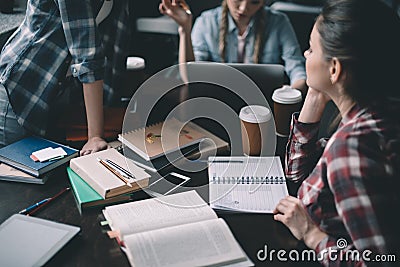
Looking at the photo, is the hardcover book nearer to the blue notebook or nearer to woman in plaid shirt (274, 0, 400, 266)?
the blue notebook

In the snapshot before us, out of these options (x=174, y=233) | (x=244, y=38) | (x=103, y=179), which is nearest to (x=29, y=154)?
(x=103, y=179)

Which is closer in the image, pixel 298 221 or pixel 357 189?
pixel 357 189

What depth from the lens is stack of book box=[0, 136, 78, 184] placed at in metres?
1.36

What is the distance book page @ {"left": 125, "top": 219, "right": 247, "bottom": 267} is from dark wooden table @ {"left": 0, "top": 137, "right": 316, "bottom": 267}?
4 cm

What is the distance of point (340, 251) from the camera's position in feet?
3.48

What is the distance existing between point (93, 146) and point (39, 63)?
34cm

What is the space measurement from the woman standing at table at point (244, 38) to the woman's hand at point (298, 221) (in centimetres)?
101

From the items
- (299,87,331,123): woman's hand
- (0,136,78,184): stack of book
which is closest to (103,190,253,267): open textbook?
(0,136,78,184): stack of book

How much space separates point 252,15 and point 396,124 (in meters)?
Answer: 1.26

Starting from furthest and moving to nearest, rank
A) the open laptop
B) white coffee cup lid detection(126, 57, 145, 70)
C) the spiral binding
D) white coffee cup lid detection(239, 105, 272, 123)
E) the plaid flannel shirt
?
white coffee cup lid detection(126, 57, 145, 70)
the open laptop
white coffee cup lid detection(239, 105, 272, 123)
the spiral binding
the plaid flannel shirt

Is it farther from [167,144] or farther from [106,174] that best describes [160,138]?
[106,174]

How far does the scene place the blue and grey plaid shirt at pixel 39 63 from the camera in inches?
61.3

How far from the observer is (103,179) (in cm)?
129

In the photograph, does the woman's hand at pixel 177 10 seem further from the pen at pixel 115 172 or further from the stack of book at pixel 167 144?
the pen at pixel 115 172
